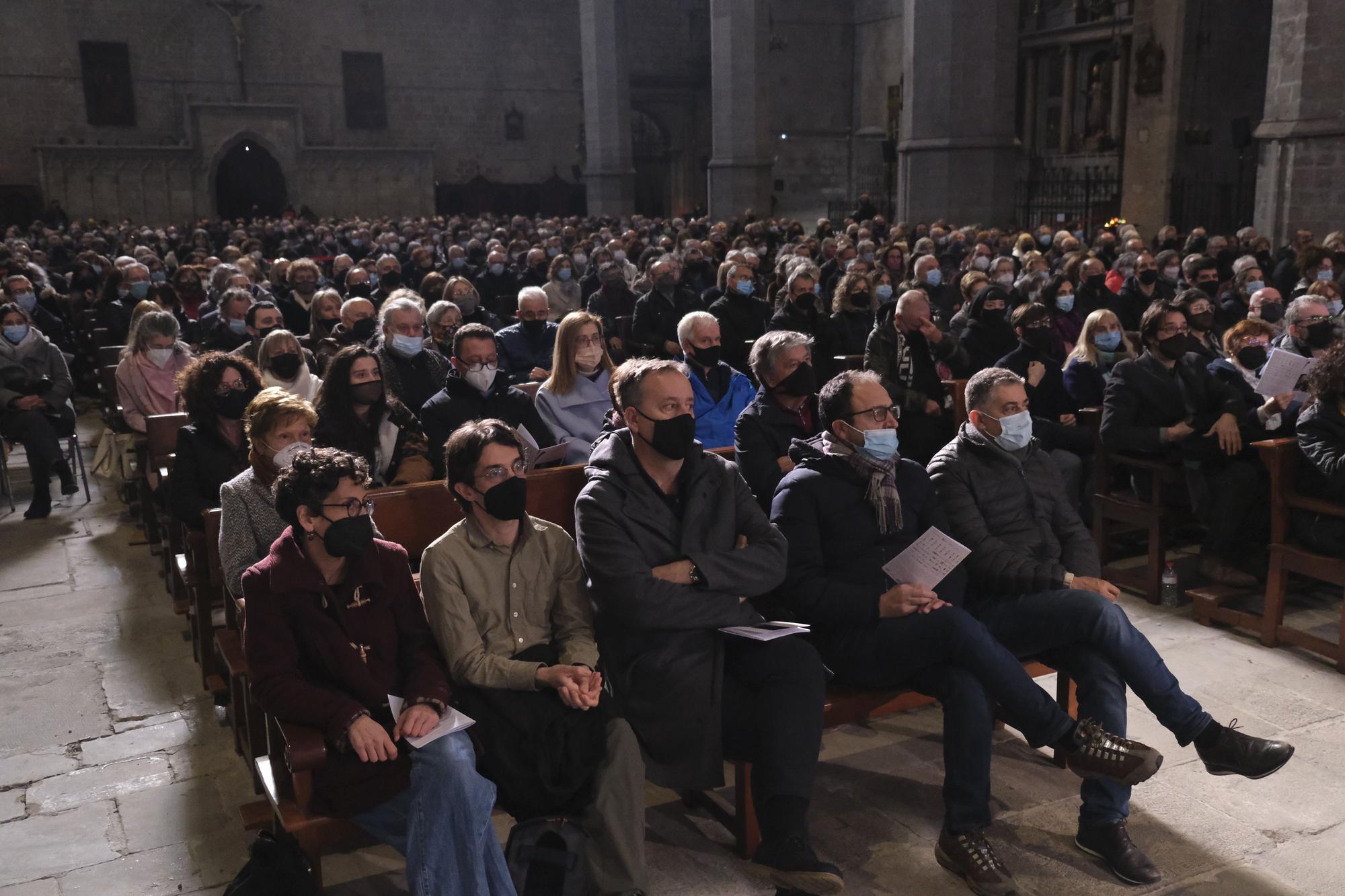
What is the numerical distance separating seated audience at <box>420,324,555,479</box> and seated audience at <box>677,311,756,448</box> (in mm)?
848

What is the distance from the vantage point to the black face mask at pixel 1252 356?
20.5 feet

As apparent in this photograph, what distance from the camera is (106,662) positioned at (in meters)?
5.41

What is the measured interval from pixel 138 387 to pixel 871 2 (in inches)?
1000

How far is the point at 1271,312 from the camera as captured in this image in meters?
7.64

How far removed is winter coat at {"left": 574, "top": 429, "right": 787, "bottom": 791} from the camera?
3480mm

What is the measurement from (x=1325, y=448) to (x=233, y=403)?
4563 mm

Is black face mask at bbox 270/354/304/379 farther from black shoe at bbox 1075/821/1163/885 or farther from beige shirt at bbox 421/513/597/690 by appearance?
black shoe at bbox 1075/821/1163/885

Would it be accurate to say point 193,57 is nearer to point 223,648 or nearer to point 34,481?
point 34,481

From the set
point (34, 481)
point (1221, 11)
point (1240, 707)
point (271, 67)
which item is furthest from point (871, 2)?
point (1240, 707)

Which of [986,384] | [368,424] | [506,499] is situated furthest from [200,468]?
[986,384]

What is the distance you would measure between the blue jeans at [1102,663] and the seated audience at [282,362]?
148 inches

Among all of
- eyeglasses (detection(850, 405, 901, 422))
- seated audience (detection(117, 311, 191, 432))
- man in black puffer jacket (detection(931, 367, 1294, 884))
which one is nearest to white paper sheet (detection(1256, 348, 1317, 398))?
man in black puffer jacket (detection(931, 367, 1294, 884))

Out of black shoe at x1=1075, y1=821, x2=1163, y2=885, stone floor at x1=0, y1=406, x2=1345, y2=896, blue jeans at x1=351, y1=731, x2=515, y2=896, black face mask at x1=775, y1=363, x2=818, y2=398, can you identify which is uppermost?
black face mask at x1=775, y1=363, x2=818, y2=398

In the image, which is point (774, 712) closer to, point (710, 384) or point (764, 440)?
point (764, 440)
